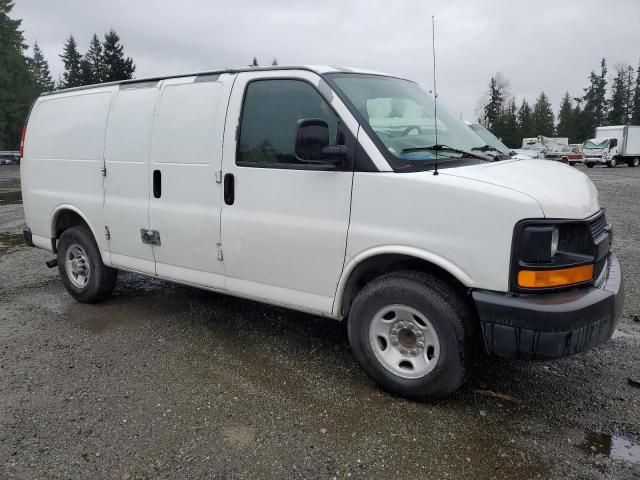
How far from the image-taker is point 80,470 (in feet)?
8.87

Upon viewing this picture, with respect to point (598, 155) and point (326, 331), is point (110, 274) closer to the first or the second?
point (326, 331)

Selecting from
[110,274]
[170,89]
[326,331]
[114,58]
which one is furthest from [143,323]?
[114,58]

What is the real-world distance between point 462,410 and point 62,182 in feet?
14.7

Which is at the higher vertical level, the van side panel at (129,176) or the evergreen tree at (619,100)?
the evergreen tree at (619,100)

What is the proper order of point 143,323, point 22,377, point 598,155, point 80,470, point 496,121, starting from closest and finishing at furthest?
1. point 80,470
2. point 22,377
3. point 143,323
4. point 598,155
5. point 496,121

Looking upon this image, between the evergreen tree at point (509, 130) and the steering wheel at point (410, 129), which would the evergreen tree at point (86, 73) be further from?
the steering wheel at point (410, 129)

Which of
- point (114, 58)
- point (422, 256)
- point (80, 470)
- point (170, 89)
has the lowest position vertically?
point (80, 470)

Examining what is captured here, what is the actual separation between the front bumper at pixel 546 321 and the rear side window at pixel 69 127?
152 inches

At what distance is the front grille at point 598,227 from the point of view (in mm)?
3030

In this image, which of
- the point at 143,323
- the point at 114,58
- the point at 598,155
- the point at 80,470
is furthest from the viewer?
the point at 114,58

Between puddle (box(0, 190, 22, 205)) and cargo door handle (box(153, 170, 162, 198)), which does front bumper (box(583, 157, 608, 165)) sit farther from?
cargo door handle (box(153, 170, 162, 198))

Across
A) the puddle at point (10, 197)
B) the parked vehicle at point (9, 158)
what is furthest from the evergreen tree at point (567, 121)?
the puddle at point (10, 197)

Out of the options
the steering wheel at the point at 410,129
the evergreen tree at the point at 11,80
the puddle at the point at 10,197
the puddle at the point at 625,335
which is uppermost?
the evergreen tree at the point at 11,80

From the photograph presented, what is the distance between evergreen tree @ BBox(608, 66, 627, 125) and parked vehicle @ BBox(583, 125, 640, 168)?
4359 cm
